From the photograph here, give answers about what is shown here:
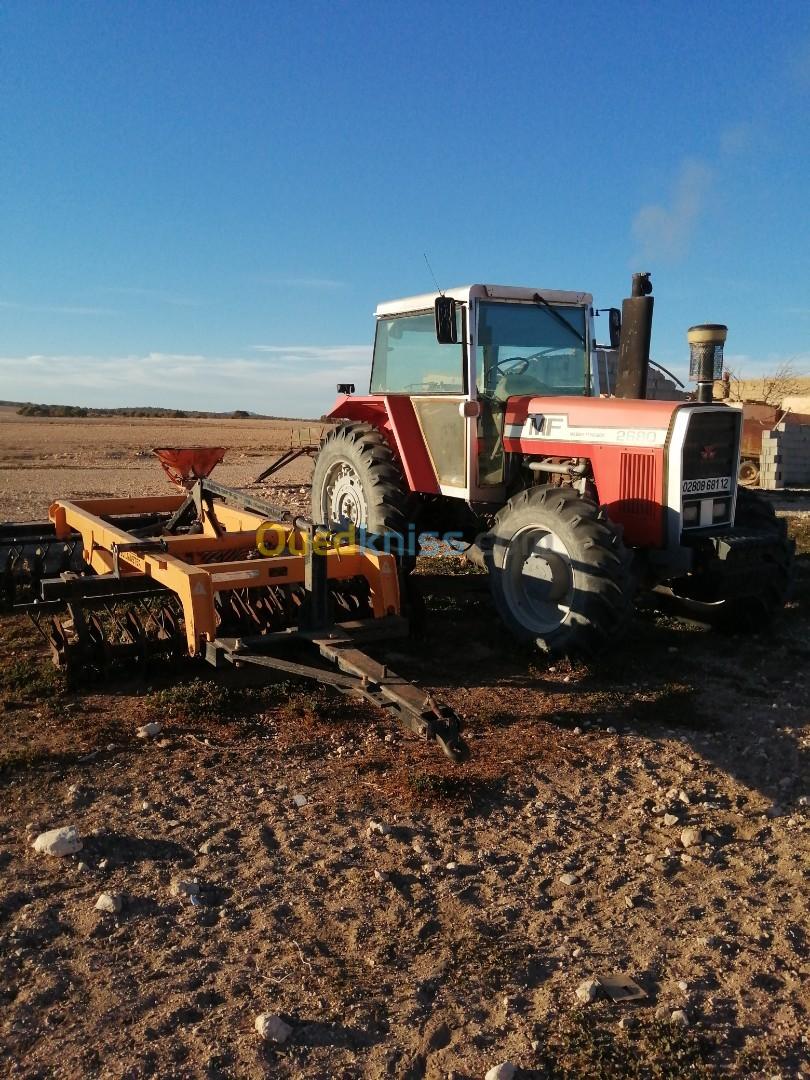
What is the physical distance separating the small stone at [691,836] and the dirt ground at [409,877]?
44mm

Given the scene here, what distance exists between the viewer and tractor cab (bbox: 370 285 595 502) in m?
6.27

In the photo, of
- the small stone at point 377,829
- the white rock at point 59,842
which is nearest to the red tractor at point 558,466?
the small stone at point 377,829

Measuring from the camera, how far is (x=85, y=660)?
4.95 meters

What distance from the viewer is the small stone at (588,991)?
247cm

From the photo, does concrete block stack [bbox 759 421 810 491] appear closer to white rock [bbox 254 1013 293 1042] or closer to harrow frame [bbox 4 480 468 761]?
harrow frame [bbox 4 480 468 761]

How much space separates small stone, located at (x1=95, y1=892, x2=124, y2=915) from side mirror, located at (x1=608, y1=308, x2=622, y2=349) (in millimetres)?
5486

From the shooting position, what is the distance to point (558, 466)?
608 centimetres

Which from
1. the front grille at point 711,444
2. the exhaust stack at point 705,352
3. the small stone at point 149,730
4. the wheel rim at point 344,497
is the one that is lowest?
the small stone at point 149,730

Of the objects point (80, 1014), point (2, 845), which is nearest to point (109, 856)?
point (2, 845)

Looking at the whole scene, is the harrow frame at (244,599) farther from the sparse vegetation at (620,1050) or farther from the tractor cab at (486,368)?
the tractor cab at (486,368)

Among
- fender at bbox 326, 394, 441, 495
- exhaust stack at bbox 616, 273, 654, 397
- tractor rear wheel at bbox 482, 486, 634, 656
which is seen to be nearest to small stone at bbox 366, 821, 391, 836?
tractor rear wheel at bbox 482, 486, 634, 656

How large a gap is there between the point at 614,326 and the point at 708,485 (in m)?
1.80

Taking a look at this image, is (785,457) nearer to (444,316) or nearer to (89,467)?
(444,316)

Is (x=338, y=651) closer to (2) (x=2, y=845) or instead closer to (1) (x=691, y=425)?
(2) (x=2, y=845)
